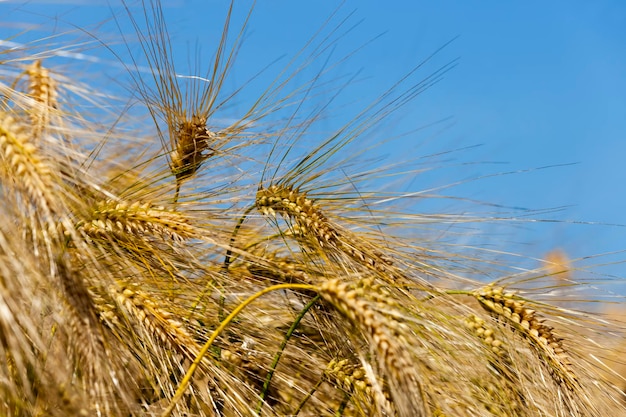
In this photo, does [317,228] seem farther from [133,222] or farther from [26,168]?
[26,168]

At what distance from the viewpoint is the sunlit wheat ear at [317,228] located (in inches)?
54.8

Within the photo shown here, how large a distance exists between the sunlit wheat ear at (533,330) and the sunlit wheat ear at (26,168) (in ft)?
2.81

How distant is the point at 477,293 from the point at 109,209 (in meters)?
0.70

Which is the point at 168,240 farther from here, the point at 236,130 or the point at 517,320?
the point at 517,320

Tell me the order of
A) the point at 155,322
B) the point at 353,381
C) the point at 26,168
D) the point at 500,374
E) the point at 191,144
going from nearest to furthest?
1. the point at 26,168
2. the point at 155,322
3. the point at 353,381
4. the point at 500,374
5. the point at 191,144

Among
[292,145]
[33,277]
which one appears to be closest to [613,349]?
[292,145]

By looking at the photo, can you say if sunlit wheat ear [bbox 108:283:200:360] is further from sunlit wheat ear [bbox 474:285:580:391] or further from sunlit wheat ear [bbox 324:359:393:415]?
sunlit wheat ear [bbox 474:285:580:391]

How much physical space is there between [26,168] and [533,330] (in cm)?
94

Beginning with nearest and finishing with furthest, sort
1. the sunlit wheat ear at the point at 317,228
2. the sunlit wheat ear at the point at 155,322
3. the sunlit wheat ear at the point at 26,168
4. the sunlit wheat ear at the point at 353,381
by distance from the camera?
the sunlit wheat ear at the point at 26,168
the sunlit wheat ear at the point at 155,322
the sunlit wheat ear at the point at 353,381
the sunlit wheat ear at the point at 317,228

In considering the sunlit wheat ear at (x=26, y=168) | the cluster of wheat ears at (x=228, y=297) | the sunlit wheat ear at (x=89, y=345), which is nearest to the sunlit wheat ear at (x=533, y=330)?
the cluster of wheat ears at (x=228, y=297)

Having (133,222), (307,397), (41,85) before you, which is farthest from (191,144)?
(307,397)

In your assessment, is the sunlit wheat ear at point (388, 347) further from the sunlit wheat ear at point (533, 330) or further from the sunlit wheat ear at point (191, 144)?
the sunlit wheat ear at point (191, 144)

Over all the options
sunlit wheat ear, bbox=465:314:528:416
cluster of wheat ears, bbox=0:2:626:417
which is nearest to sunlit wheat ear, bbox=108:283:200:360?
cluster of wheat ears, bbox=0:2:626:417

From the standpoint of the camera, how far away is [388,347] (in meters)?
0.96
